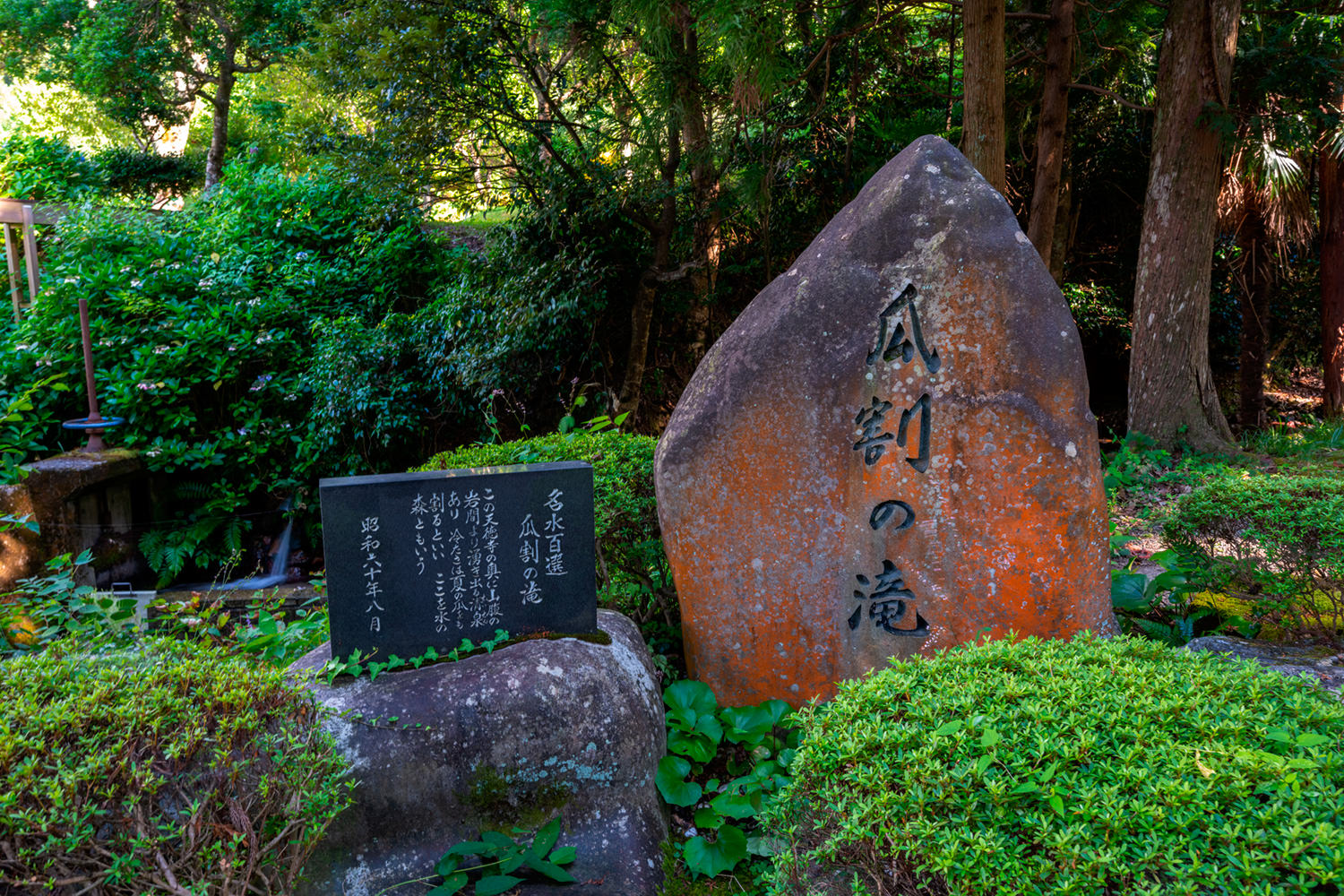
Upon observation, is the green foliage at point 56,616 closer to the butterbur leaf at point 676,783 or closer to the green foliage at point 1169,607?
the butterbur leaf at point 676,783

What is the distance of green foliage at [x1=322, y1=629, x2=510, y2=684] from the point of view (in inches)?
110

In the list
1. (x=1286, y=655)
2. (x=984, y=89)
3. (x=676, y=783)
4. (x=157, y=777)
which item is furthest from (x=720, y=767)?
(x=984, y=89)

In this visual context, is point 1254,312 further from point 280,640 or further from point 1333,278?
point 280,640

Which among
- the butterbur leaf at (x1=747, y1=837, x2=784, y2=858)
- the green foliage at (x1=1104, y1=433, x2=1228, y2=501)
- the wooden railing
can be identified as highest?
the wooden railing

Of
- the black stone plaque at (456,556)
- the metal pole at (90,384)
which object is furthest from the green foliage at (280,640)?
the metal pole at (90,384)

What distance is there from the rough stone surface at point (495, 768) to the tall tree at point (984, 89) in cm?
469

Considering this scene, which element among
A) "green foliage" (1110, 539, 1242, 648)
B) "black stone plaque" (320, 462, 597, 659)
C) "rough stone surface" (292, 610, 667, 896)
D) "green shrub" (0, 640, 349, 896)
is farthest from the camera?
"green foliage" (1110, 539, 1242, 648)

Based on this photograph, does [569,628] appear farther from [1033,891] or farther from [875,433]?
[1033,891]

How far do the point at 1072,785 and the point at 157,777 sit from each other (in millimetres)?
1980

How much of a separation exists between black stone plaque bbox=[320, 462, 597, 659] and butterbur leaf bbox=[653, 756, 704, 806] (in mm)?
584

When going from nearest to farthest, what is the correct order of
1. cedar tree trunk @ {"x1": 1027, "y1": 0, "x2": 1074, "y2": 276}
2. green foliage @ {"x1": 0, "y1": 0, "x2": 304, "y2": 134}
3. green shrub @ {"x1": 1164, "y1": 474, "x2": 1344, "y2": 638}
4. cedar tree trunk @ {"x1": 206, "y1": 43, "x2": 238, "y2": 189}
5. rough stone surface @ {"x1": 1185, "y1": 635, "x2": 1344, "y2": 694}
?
rough stone surface @ {"x1": 1185, "y1": 635, "x2": 1344, "y2": 694}, green shrub @ {"x1": 1164, "y1": 474, "x2": 1344, "y2": 638}, cedar tree trunk @ {"x1": 1027, "y1": 0, "x2": 1074, "y2": 276}, green foliage @ {"x1": 0, "y1": 0, "x2": 304, "y2": 134}, cedar tree trunk @ {"x1": 206, "y1": 43, "x2": 238, "y2": 189}

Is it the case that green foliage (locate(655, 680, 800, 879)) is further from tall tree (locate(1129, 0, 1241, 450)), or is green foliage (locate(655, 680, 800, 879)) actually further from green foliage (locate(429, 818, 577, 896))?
tall tree (locate(1129, 0, 1241, 450))

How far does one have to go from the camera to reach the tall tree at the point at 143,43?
41.0 ft

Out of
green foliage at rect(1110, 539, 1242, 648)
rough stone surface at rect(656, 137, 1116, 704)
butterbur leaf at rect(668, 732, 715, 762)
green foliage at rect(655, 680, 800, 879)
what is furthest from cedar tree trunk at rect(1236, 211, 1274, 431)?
butterbur leaf at rect(668, 732, 715, 762)
